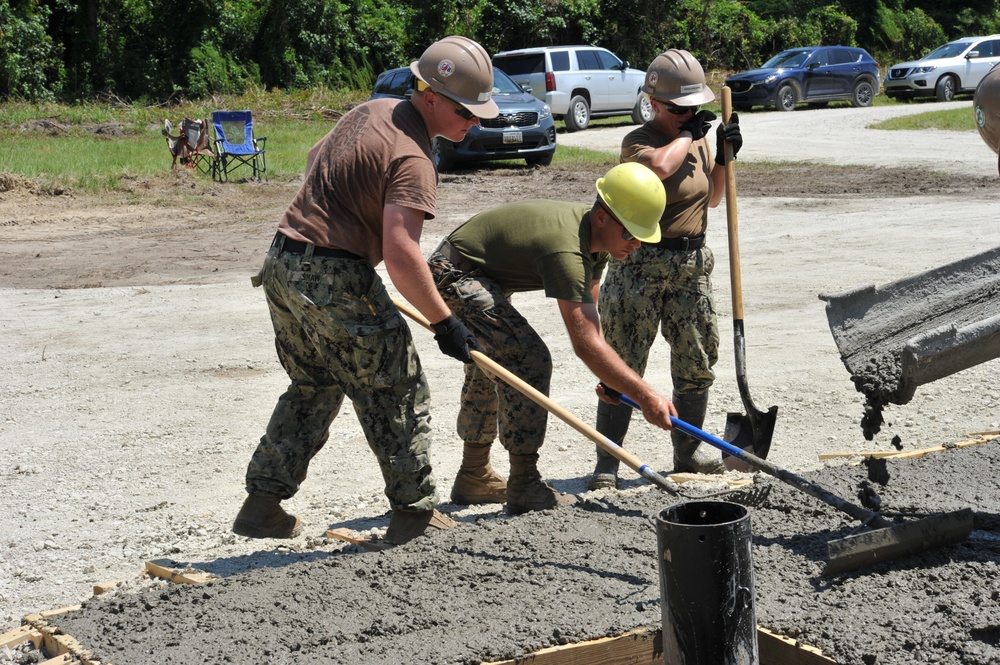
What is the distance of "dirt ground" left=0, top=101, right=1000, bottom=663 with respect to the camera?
4.00m

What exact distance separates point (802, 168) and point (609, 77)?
8.15m

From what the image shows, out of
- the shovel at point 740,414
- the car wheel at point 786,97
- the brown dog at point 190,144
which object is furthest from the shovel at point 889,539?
the car wheel at point 786,97

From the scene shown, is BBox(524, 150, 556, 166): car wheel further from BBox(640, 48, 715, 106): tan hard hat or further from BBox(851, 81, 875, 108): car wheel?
BBox(640, 48, 715, 106): tan hard hat

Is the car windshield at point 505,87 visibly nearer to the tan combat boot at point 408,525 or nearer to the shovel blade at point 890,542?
the tan combat boot at point 408,525

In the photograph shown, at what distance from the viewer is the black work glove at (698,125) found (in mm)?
5516

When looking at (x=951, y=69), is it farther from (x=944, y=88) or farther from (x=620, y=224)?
(x=620, y=224)

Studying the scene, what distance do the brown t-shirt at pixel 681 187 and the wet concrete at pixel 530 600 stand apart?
1507 mm

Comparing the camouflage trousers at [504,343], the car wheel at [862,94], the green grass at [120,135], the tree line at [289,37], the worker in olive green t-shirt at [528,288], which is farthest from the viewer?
the tree line at [289,37]

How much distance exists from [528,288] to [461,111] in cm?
102

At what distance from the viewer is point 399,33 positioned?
32906 millimetres

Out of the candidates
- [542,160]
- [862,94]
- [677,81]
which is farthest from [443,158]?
[862,94]

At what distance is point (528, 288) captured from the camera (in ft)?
16.7

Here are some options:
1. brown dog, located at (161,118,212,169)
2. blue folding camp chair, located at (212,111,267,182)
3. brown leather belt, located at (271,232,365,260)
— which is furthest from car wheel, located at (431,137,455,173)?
brown leather belt, located at (271,232,365,260)

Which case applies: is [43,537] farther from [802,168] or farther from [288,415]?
[802,168]
